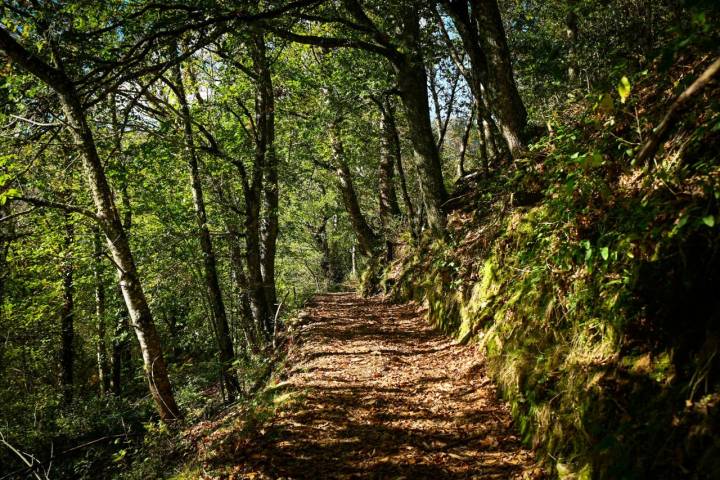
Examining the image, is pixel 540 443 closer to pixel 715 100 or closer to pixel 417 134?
pixel 715 100

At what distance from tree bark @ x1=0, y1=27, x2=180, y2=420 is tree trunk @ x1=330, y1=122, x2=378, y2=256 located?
9.26 meters

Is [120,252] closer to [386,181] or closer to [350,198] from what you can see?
[350,198]

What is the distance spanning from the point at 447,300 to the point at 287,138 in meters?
9.72

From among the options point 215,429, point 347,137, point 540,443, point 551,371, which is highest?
point 347,137

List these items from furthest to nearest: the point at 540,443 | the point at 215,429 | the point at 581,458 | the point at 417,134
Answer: the point at 417,134
the point at 215,429
the point at 540,443
the point at 581,458

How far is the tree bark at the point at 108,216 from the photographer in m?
5.13

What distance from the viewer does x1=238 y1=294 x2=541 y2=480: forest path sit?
3.74 metres

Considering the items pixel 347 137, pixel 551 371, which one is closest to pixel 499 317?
pixel 551 371

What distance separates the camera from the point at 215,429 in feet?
18.0

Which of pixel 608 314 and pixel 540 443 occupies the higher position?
pixel 608 314

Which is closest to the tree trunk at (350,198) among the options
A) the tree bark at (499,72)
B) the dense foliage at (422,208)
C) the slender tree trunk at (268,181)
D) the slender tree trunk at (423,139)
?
the dense foliage at (422,208)

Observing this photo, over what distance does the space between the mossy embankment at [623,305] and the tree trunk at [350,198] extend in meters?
10.6

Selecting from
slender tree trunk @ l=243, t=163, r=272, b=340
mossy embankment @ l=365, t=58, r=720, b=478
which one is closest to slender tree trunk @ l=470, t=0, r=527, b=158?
mossy embankment @ l=365, t=58, r=720, b=478

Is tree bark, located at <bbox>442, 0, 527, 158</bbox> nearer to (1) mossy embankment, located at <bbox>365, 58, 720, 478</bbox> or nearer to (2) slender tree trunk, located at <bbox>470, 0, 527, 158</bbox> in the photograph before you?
(2) slender tree trunk, located at <bbox>470, 0, 527, 158</bbox>
